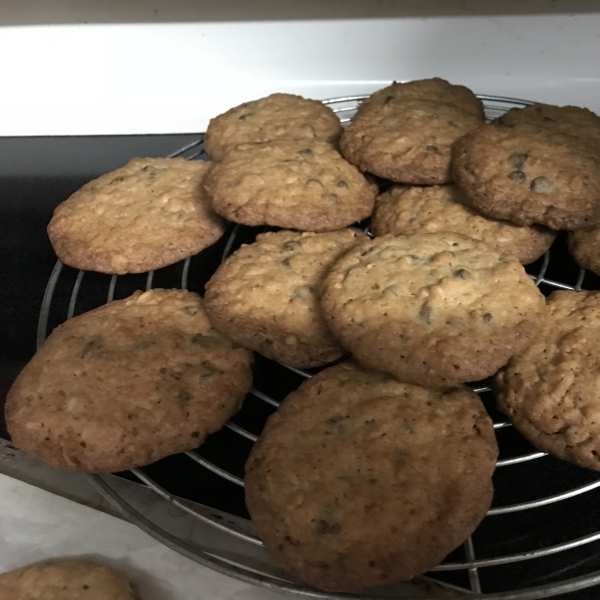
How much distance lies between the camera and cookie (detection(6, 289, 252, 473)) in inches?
39.4

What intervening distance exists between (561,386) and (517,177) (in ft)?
1.55

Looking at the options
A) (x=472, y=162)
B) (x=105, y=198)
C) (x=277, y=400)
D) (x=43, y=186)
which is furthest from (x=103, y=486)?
(x=43, y=186)

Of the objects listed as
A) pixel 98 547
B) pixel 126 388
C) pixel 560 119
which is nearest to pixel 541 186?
pixel 560 119

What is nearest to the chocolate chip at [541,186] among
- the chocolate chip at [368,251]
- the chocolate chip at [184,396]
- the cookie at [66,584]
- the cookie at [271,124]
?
the chocolate chip at [368,251]

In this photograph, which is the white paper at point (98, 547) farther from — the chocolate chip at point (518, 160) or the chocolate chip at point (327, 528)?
the chocolate chip at point (518, 160)

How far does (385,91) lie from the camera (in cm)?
159

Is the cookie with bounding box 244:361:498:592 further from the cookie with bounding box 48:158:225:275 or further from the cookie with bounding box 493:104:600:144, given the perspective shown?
the cookie with bounding box 493:104:600:144

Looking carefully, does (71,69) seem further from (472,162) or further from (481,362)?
(481,362)

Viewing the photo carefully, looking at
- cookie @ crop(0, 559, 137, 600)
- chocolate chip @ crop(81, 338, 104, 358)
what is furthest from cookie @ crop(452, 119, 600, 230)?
cookie @ crop(0, 559, 137, 600)

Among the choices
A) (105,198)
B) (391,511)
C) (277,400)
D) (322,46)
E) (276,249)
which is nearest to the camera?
(391,511)

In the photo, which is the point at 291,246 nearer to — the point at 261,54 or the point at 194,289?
the point at 194,289

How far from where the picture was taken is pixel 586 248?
1268 millimetres

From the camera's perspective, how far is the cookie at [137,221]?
137cm

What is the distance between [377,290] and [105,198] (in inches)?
32.9
